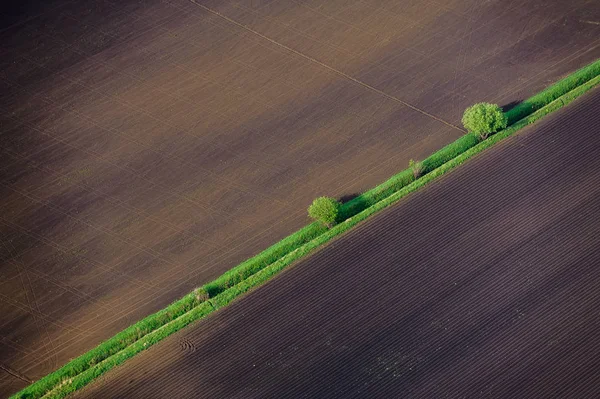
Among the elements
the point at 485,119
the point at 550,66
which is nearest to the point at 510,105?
the point at 485,119

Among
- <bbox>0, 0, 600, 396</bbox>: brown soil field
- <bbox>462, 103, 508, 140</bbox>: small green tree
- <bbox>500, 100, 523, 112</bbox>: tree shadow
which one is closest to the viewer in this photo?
<bbox>0, 0, 600, 396</bbox>: brown soil field

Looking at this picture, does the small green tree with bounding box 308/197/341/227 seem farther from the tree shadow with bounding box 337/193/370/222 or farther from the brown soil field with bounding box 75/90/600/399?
the brown soil field with bounding box 75/90/600/399

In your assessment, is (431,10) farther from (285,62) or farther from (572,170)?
(572,170)

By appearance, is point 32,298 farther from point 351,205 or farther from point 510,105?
point 510,105

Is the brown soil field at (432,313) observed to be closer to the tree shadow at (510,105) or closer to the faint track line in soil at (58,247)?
the faint track line in soil at (58,247)

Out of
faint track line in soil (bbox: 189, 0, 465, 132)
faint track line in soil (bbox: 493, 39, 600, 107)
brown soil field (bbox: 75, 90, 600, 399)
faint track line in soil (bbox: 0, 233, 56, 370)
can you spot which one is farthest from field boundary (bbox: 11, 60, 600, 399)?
faint track line in soil (bbox: 189, 0, 465, 132)

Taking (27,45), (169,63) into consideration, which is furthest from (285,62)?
(27,45)
